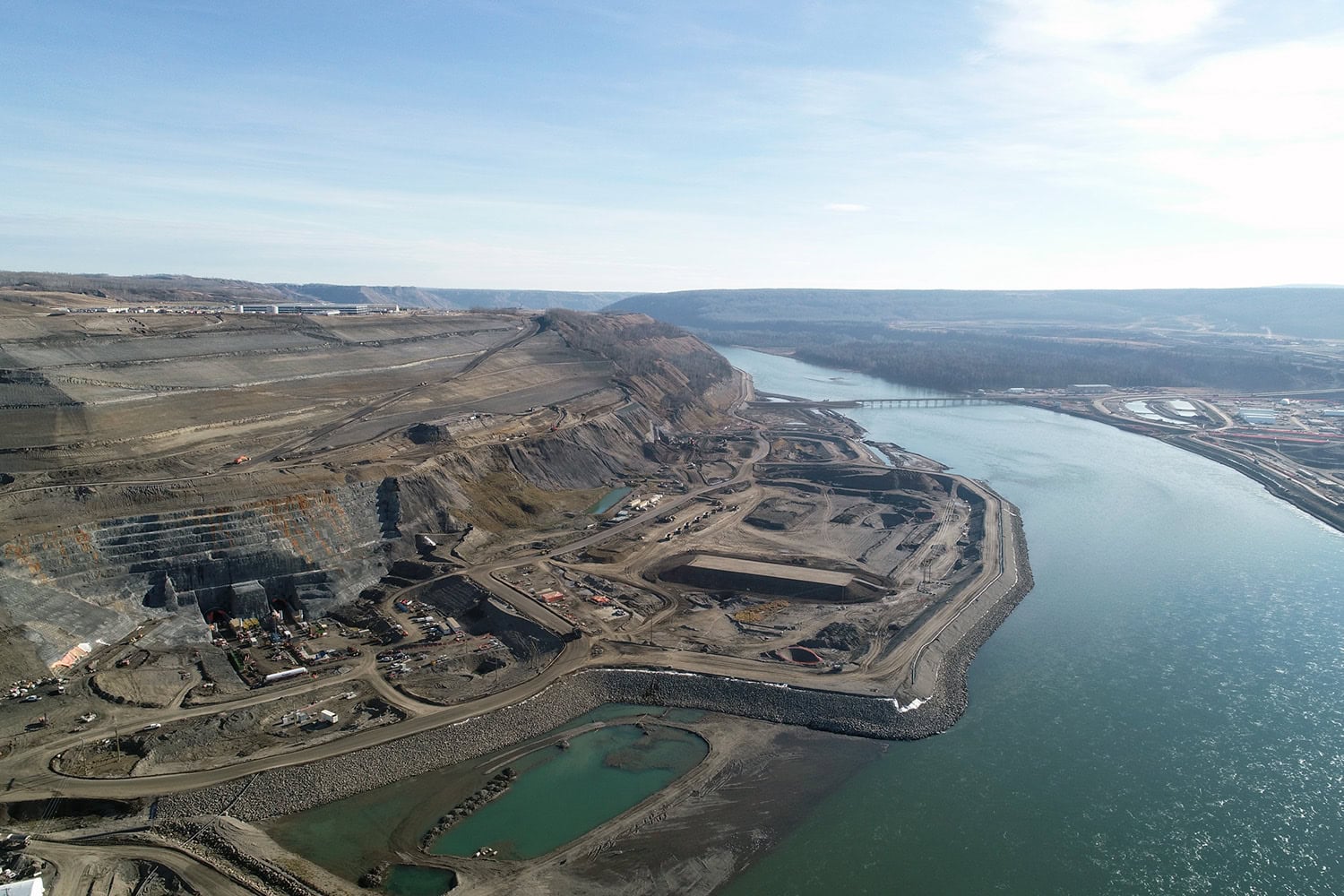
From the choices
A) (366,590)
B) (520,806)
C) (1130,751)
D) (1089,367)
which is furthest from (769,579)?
(1089,367)

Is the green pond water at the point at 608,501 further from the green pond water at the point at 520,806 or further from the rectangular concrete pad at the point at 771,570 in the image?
the green pond water at the point at 520,806

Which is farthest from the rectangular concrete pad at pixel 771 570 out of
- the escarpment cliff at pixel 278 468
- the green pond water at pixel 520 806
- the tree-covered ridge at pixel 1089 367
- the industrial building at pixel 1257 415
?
the tree-covered ridge at pixel 1089 367

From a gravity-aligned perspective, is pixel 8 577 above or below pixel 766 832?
above

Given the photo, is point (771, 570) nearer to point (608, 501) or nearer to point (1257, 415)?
point (608, 501)

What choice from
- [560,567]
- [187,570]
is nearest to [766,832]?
[560,567]

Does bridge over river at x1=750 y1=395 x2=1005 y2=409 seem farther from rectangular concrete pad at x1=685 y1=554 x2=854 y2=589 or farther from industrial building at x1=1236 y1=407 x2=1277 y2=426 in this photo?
rectangular concrete pad at x1=685 y1=554 x2=854 y2=589

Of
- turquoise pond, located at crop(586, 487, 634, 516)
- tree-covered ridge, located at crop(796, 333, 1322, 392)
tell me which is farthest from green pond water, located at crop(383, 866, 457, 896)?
tree-covered ridge, located at crop(796, 333, 1322, 392)

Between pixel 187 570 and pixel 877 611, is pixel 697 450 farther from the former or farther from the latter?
pixel 187 570
